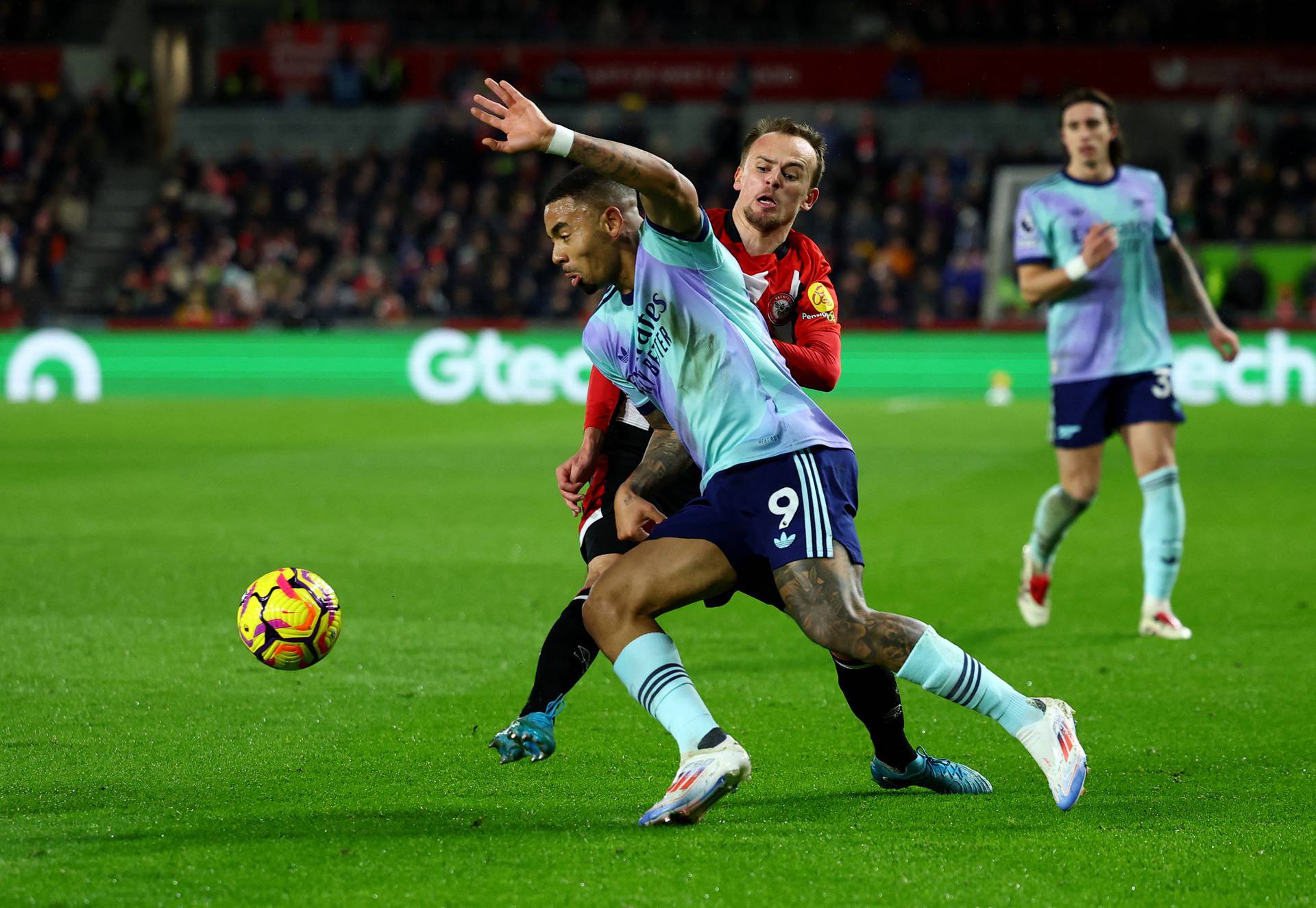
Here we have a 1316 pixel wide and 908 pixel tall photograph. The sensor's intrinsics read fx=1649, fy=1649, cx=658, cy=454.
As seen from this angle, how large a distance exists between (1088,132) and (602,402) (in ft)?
10.5

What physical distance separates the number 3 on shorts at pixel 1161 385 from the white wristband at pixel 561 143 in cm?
405

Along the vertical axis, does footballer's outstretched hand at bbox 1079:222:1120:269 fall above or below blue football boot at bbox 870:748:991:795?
above

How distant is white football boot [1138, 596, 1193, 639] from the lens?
23.4 feet

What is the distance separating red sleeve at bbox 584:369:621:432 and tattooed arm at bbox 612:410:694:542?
0.22m

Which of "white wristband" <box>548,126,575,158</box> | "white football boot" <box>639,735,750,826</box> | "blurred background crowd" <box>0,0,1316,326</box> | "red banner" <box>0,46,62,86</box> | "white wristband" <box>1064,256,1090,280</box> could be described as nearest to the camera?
"white wristband" <box>548,126,575,158</box>

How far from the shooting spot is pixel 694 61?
97.6 ft

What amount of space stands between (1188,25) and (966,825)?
27779 mm

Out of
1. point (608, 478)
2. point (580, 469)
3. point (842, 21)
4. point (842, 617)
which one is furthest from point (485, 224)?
point (842, 617)

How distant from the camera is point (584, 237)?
4.29 m

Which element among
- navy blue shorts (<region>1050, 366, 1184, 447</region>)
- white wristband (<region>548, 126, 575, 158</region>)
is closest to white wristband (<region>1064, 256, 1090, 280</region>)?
navy blue shorts (<region>1050, 366, 1184, 447</region>)

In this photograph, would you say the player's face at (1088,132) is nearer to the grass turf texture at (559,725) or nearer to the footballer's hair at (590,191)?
the grass turf texture at (559,725)

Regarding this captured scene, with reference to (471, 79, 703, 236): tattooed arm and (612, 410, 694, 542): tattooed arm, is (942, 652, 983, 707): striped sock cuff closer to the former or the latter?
(612, 410, 694, 542): tattooed arm

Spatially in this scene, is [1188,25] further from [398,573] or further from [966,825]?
[966,825]

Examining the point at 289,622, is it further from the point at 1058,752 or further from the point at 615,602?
the point at 1058,752
